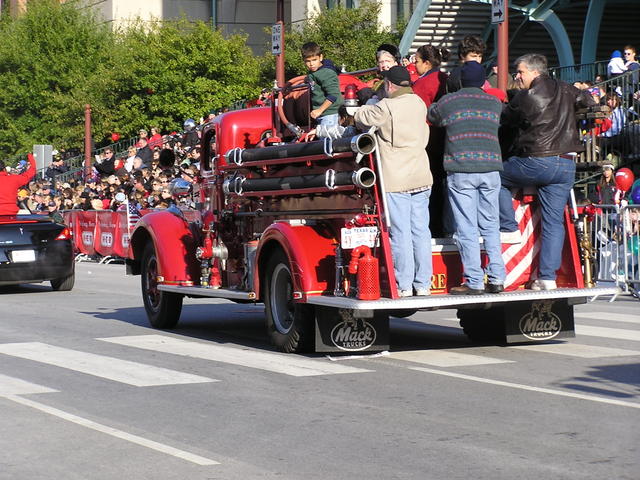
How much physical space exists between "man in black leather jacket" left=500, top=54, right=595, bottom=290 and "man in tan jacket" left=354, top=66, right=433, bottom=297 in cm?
91

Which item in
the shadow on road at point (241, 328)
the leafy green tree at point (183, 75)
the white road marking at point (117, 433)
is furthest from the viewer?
the leafy green tree at point (183, 75)

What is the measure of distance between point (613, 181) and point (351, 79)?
8.70m

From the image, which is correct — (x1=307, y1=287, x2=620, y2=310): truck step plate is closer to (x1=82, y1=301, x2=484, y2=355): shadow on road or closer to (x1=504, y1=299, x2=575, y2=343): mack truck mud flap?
(x1=504, y1=299, x2=575, y2=343): mack truck mud flap

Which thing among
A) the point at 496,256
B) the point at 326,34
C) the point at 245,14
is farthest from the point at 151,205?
the point at 245,14

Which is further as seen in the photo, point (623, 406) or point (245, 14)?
point (245, 14)

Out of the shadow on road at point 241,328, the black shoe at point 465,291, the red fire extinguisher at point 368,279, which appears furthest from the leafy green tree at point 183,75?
the red fire extinguisher at point 368,279

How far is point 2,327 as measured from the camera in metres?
14.2

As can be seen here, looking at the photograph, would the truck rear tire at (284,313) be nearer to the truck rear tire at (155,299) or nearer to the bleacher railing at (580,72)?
the truck rear tire at (155,299)

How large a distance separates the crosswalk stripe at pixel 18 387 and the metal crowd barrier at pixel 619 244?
30.7 feet

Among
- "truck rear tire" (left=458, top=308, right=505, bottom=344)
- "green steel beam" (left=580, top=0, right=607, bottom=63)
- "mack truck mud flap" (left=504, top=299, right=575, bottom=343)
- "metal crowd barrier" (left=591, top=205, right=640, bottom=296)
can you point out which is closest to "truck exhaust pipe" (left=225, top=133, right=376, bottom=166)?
"mack truck mud flap" (left=504, top=299, right=575, bottom=343)

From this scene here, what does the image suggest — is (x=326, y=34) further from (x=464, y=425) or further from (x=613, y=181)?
(x=464, y=425)

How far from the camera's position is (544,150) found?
10953 mm

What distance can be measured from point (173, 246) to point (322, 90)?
8.70 feet

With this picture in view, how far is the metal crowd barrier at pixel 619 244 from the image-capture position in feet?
55.6
